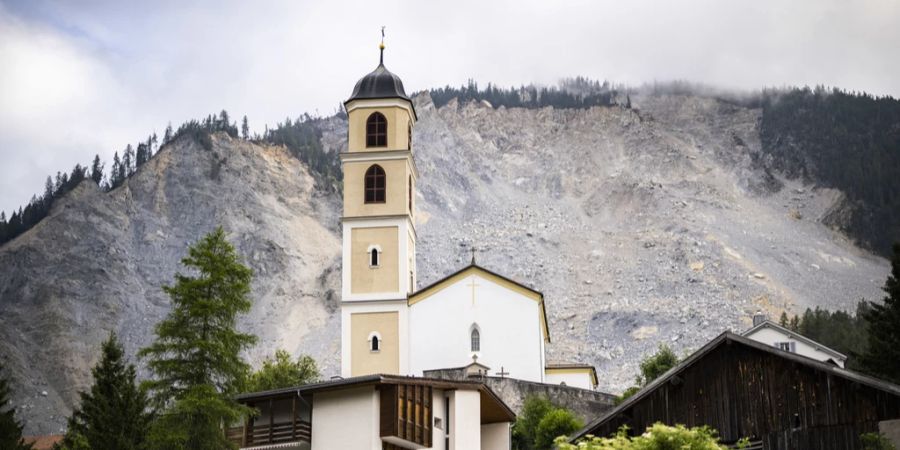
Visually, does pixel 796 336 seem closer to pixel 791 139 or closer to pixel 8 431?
pixel 8 431

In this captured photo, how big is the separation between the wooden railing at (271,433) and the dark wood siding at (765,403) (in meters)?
12.1

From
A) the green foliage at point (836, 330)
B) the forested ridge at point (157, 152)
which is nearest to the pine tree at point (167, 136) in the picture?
the forested ridge at point (157, 152)

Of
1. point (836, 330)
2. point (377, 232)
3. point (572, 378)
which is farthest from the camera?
point (836, 330)

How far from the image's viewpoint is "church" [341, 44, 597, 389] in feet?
178

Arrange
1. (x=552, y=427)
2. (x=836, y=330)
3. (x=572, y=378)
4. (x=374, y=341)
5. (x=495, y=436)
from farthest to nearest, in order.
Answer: (x=836, y=330) → (x=572, y=378) → (x=374, y=341) → (x=552, y=427) → (x=495, y=436)

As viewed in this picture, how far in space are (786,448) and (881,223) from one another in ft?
456

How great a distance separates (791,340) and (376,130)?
70.5 ft

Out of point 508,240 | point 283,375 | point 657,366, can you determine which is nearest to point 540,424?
point 657,366

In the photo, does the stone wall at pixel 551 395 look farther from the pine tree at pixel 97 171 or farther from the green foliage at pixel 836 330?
the pine tree at pixel 97 171

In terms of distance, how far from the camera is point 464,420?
1420 inches

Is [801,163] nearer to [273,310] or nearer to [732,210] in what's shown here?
[732,210]

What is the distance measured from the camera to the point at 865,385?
73.1ft

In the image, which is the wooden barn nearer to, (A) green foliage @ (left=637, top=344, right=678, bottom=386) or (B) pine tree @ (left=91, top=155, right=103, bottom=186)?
(A) green foliage @ (left=637, top=344, right=678, bottom=386)

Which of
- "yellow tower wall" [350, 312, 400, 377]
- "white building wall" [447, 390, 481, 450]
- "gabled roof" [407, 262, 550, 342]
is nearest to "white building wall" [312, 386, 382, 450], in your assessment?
"white building wall" [447, 390, 481, 450]
